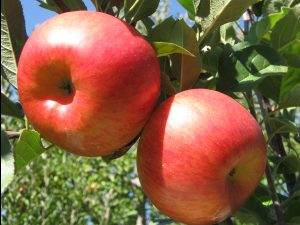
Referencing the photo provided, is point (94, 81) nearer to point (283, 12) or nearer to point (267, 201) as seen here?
point (283, 12)

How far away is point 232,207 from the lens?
3.78ft

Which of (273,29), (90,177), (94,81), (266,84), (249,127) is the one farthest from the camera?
(90,177)

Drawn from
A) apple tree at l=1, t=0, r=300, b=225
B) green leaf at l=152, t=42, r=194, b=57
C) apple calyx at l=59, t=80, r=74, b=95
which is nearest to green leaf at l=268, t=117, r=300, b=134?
apple tree at l=1, t=0, r=300, b=225

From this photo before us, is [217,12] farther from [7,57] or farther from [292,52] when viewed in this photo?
[7,57]

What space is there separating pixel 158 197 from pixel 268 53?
1.53 feet

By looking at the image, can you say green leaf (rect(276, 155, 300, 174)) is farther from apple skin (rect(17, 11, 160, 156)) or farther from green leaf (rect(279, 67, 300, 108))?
apple skin (rect(17, 11, 160, 156))

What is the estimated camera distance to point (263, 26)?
4.48ft

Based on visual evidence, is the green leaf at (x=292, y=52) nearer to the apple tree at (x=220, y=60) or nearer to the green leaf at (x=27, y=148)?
the apple tree at (x=220, y=60)

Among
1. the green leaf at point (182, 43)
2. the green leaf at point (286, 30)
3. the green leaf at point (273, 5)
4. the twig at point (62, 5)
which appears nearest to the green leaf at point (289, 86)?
the green leaf at point (286, 30)

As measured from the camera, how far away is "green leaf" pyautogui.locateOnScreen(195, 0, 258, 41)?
4.16 feet

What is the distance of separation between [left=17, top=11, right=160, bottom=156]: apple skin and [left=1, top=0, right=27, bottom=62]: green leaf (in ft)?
0.52

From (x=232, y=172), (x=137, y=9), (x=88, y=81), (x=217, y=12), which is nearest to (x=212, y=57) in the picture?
(x=217, y=12)

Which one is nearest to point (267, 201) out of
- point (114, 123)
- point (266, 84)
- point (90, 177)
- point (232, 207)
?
point (266, 84)

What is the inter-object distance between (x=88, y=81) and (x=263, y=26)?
556 millimetres
